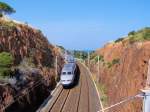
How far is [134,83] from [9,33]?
29.3m

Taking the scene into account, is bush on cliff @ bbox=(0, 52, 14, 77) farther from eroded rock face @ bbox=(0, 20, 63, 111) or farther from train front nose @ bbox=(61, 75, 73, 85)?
train front nose @ bbox=(61, 75, 73, 85)

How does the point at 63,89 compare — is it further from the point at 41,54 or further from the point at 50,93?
the point at 41,54

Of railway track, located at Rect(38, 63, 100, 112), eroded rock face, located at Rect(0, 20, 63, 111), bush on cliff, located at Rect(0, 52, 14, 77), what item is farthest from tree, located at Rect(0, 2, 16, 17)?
bush on cliff, located at Rect(0, 52, 14, 77)

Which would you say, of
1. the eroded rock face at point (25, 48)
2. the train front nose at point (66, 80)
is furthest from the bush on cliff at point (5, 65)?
the train front nose at point (66, 80)

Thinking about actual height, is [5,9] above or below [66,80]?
above

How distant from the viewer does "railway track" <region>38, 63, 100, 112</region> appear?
38.4 meters

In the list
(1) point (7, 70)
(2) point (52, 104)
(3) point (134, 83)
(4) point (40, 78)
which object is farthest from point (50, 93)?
(3) point (134, 83)

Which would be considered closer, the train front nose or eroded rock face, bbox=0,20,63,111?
eroded rock face, bbox=0,20,63,111

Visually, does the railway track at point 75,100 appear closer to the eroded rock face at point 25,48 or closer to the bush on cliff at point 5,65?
the eroded rock face at point 25,48

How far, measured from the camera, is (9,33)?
173 feet

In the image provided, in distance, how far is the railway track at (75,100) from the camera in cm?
3844

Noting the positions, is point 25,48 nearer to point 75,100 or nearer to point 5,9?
point 75,100

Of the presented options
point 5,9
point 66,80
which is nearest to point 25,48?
point 66,80

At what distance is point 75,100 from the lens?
43.7 meters
